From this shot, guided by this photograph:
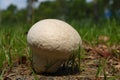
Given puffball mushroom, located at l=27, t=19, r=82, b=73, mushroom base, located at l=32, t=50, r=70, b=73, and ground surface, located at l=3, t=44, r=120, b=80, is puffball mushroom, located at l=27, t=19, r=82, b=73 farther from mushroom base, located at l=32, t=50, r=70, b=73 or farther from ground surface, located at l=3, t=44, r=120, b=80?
ground surface, located at l=3, t=44, r=120, b=80

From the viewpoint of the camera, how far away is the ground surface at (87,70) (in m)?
3.17

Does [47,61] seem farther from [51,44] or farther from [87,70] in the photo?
[87,70]

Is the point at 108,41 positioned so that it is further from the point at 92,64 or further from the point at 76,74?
the point at 76,74

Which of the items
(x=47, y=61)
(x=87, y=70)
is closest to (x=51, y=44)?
(x=47, y=61)

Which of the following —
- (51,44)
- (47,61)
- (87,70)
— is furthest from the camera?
(87,70)

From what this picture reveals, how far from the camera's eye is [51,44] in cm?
307

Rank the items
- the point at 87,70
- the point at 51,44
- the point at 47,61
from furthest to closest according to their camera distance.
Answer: the point at 87,70 < the point at 47,61 < the point at 51,44

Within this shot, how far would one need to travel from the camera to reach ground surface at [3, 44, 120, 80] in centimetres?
317

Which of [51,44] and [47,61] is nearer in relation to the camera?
[51,44]

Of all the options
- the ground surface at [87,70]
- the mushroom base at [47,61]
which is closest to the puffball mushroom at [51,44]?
the mushroom base at [47,61]

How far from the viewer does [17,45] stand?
449cm

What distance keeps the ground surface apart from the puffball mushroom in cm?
11

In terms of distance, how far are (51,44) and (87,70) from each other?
0.58m

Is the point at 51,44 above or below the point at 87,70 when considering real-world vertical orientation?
above
